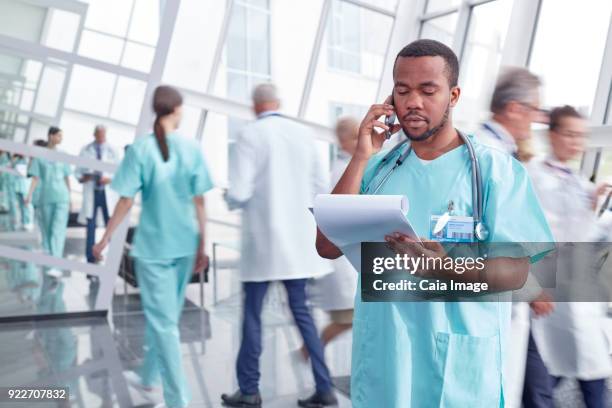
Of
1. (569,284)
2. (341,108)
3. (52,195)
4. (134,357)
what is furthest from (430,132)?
(341,108)

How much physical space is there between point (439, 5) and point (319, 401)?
393 centimetres

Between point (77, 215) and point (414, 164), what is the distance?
473cm

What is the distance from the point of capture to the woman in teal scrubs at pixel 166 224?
2.85 meters

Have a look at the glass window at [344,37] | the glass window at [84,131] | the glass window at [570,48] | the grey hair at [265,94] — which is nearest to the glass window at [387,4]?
the glass window at [344,37]

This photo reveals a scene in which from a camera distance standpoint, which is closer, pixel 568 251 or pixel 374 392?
pixel 374 392

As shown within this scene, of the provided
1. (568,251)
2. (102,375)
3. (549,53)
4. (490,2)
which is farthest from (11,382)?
(490,2)

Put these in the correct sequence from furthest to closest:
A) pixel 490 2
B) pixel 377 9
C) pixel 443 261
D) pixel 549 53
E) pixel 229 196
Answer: pixel 377 9, pixel 490 2, pixel 549 53, pixel 229 196, pixel 443 261

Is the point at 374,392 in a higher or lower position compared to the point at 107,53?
lower

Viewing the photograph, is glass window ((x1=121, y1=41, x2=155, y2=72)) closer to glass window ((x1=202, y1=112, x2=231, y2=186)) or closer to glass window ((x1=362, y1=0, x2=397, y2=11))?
glass window ((x1=202, y1=112, x2=231, y2=186))

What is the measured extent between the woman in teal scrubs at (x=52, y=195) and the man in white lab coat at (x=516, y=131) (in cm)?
324

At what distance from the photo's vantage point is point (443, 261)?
3.73 feet

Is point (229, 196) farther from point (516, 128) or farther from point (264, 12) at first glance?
point (264, 12)

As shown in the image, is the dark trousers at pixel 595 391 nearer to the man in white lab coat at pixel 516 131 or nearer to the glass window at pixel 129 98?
the man in white lab coat at pixel 516 131

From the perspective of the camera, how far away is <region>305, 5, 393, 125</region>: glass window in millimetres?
6137
